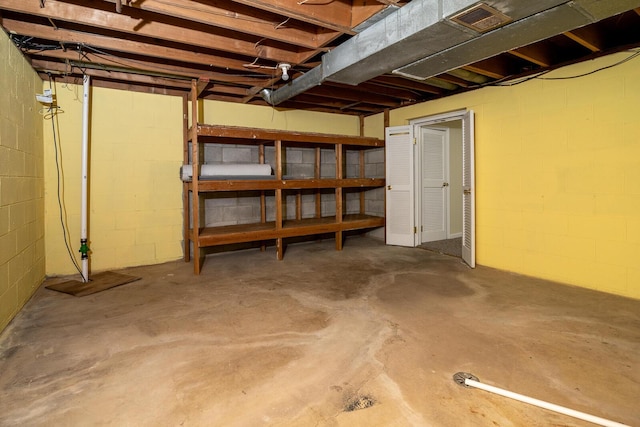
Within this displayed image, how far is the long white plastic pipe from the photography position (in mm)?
1377

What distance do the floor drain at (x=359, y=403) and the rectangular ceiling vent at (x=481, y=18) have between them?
2.20 metres

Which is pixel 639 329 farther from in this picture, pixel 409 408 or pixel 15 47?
pixel 15 47

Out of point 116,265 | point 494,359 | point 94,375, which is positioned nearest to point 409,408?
point 494,359

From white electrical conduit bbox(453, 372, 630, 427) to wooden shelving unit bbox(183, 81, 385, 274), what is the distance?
2.88 m

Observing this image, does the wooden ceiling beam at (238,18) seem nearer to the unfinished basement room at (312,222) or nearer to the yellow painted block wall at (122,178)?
the unfinished basement room at (312,222)

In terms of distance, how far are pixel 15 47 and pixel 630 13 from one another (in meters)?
4.88

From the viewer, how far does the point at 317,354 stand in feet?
6.60

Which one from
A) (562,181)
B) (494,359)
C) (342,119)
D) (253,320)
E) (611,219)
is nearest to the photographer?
(494,359)

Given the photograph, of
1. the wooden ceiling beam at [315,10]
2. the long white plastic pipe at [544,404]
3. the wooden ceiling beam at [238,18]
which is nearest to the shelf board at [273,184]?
the wooden ceiling beam at [238,18]

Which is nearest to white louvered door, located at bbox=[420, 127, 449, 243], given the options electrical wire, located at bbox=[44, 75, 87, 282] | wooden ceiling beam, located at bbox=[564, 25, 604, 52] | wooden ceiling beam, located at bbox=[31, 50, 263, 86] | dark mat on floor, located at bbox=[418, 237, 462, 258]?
dark mat on floor, located at bbox=[418, 237, 462, 258]

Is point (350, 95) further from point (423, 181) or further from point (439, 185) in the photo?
point (439, 185)

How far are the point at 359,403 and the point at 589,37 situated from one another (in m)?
3.32

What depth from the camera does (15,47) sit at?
274 cm

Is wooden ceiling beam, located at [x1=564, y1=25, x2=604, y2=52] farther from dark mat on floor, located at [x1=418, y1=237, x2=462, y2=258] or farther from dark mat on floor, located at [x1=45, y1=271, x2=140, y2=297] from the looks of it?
dark mat on floor, located at [x1=45, y1=271, x2=140, y2=297]
